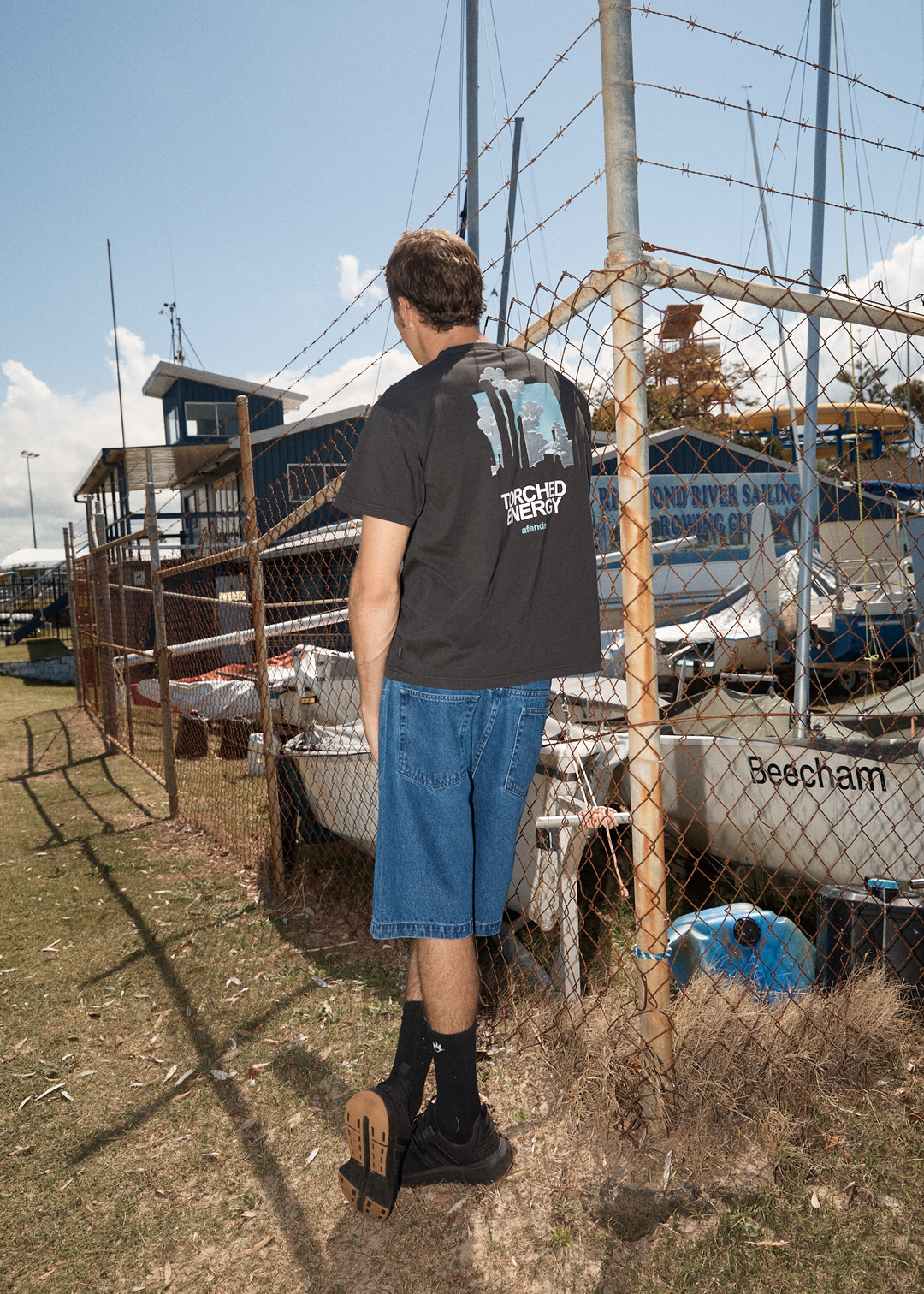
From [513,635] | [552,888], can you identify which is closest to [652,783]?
[513,635]

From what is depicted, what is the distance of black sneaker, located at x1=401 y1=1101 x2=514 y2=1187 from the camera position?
2160 millimetres

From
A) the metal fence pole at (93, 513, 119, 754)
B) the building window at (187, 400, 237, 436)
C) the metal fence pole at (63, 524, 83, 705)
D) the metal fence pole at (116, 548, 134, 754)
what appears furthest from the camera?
the building window at (187, 400, 237, 436)

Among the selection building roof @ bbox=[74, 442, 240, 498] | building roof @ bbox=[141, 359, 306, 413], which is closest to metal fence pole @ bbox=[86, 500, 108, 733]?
building roof @ bbox=[74, 442, 240, 498]

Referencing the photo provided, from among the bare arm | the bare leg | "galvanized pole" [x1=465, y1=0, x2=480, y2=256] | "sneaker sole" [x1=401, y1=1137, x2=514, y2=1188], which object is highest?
"galvanized pole" [x1=465, y1=0, x2=480, y2=256]

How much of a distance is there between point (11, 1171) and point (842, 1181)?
235 cm

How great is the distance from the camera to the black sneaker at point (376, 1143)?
205 centimetres

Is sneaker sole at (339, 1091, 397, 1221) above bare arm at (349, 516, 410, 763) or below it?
below

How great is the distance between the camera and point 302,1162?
2.39 meters

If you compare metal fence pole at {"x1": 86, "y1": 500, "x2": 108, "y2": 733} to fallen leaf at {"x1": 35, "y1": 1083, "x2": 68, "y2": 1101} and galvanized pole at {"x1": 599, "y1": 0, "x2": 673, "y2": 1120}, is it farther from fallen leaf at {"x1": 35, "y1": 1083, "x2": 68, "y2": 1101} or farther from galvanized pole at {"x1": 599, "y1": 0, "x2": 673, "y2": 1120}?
galvanized pole at {"x1": 599, "y1": 0, "x2": 673, "y2": 1120}

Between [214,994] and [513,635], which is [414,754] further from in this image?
[214,994]

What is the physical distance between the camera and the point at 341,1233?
2121 mm

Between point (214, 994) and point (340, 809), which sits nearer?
point (214, 994)

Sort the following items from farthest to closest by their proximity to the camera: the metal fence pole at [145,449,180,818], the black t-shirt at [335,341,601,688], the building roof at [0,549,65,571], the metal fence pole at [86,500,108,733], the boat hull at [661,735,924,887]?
the building roof at [0,549,65,571]
the metal fence pole at [86,500,108,733]
the metal fence pole at [145,449,180,818]
the boat hull at [661,735,924,887]
the black t-shirt at [335,341,601,688]

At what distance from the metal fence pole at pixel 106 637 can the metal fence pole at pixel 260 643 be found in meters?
4.41
